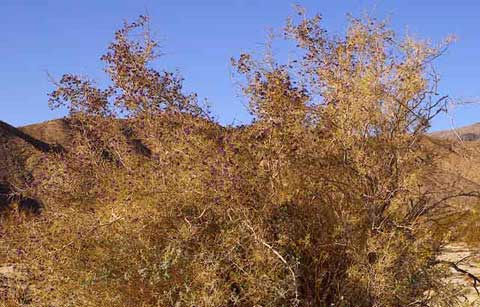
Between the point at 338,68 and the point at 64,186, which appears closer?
the point at 338,68

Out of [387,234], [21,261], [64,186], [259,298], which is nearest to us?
[259,298]

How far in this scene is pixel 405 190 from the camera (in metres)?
7.30

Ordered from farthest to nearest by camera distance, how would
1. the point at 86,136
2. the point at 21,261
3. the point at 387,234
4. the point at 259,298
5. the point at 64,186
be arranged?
the point at 86,136 → the point at 64,186 → the point at 21,261 → the point at 387,234 → the point at 259,298

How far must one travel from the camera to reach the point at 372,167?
23.7 feet

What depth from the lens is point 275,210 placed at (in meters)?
7.03

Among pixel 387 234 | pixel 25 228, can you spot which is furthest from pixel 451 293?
pixel 25 228

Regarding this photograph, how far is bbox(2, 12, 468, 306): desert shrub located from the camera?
21.9 ft

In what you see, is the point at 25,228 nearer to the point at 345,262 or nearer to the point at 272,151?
the point at 272,151

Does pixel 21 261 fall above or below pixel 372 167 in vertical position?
below

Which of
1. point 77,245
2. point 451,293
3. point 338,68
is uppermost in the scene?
point 338,68

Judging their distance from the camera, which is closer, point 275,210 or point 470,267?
point 275,210

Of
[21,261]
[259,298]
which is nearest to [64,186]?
[21,261]

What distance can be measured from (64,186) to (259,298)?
3.64 meters

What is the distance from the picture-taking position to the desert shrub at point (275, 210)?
6676mm
